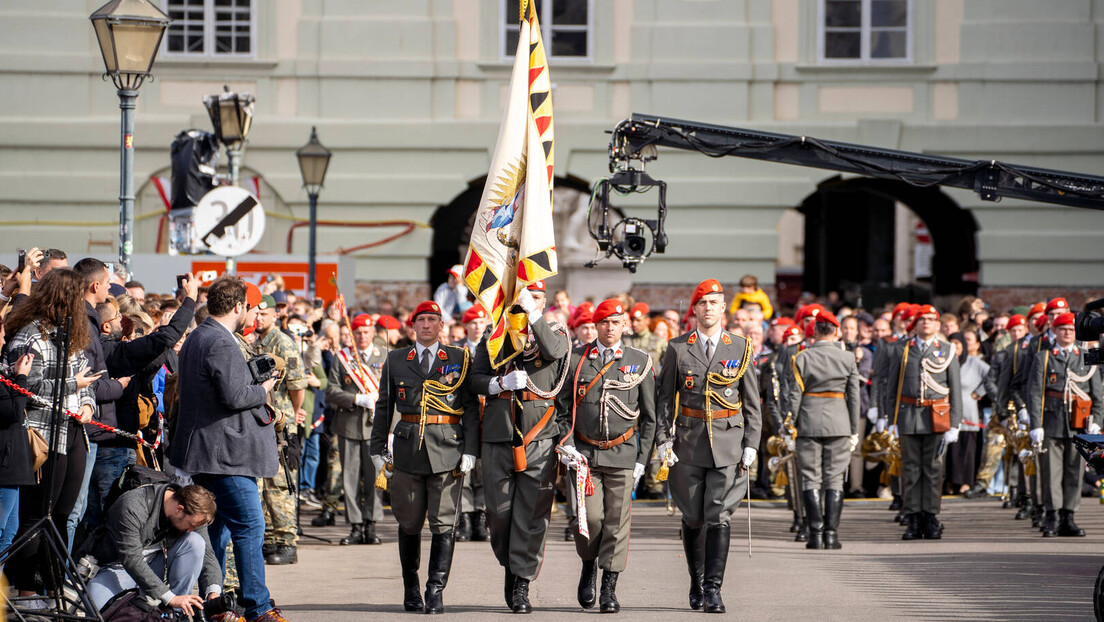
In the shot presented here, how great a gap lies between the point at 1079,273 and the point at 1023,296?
34.8 inches

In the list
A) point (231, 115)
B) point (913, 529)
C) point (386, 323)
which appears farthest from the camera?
point (231, 115)

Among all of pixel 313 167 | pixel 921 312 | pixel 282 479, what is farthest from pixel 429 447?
pixel 313 167

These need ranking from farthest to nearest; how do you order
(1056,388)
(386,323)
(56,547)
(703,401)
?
1. (386,323)
2. (1056,388)
3. (703,401)
4. (56,547)

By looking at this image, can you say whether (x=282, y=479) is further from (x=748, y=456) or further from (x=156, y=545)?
(x=748, y=456)

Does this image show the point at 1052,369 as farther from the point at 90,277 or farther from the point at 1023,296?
the point at 1023,296

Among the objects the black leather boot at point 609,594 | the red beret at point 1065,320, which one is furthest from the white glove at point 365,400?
the red beret at point 1065,320

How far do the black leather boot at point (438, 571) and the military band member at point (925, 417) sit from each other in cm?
509

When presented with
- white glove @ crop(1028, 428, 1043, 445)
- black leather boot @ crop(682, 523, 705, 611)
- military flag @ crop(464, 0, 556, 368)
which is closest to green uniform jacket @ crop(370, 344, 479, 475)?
military flag @ crop(464, 0, 556, 368)

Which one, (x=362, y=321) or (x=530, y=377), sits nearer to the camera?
(x=530, y=377)

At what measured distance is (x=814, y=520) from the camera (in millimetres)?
12727

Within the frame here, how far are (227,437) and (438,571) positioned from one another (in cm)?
170

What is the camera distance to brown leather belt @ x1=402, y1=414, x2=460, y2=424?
381 inches

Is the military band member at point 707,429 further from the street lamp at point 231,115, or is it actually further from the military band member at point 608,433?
the street lamp at point 231,115

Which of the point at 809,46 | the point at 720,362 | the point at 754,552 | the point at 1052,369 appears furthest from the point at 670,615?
the point at 809,46
